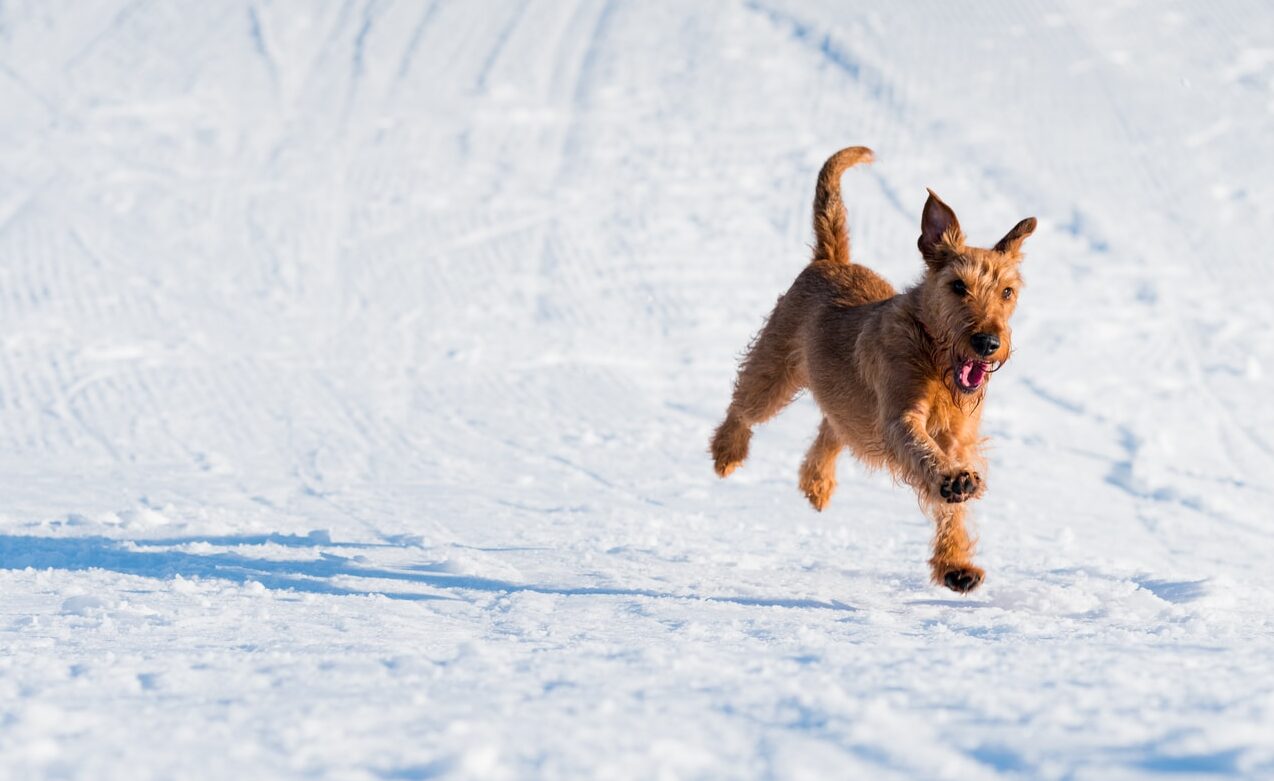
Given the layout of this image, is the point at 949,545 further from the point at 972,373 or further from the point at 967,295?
the point at 967,295

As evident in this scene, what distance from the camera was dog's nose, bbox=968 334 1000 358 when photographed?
3637 millimetres

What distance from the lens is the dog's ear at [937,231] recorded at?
4.02 m

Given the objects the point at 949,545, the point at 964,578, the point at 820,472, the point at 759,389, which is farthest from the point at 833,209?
the point at 964,578

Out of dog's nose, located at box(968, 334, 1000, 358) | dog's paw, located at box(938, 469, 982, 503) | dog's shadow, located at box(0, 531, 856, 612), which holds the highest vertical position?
dog's nose, located at box(968, 334, 1000, 358)

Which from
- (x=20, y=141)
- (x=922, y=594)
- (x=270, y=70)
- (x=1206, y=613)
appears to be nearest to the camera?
(x=1206, y=613)

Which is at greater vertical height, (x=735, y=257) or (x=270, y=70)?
(x=270, y=70)

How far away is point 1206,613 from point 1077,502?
2420 mm

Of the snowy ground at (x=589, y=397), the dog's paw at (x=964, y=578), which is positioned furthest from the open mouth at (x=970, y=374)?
the snowy ground at (x=589, y=397)

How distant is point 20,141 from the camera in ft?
35.8

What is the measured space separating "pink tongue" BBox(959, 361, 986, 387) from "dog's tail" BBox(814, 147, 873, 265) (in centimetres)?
136

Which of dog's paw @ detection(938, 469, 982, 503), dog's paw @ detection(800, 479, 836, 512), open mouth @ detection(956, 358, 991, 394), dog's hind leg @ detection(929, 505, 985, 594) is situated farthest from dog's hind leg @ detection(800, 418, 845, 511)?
dog's paw @ detection(938, 469, 982, 503)

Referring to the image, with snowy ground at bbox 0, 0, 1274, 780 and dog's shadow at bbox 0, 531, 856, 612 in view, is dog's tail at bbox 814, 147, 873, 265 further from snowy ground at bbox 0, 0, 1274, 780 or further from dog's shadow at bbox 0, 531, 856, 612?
dog's shadow at bbox 0, 531, 856, 612

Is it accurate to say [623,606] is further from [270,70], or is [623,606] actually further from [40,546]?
[270,70]

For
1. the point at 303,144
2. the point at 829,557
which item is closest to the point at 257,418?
the point at 829,557
